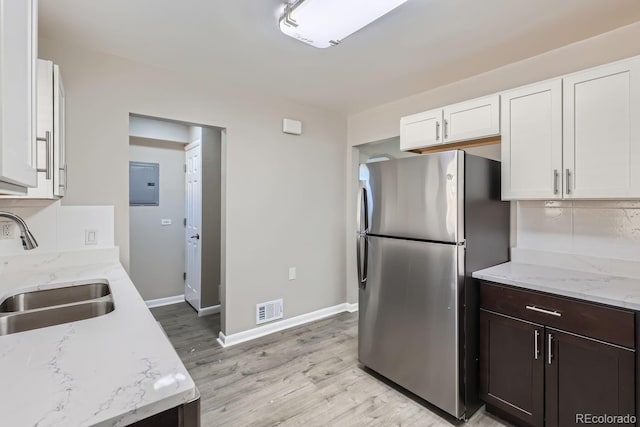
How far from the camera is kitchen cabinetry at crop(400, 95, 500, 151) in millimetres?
2135

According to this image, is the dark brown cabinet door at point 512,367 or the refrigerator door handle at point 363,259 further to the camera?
the refrigerator door handle at point 363,259

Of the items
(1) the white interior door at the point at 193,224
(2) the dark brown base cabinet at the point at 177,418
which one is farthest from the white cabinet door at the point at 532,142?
(1) the white interior door at the point at 193,224

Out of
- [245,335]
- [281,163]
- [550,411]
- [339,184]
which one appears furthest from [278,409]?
[339,184]

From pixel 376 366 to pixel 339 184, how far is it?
6.77ft

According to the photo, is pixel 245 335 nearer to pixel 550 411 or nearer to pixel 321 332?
pixel 321 332

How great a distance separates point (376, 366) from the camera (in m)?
2.36

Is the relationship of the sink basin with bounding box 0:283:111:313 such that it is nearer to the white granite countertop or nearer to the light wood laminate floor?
the white granite countertop

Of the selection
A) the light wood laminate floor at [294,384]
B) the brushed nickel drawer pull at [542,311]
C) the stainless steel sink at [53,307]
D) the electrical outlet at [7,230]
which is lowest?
the light wood laminate floor at [294,384]

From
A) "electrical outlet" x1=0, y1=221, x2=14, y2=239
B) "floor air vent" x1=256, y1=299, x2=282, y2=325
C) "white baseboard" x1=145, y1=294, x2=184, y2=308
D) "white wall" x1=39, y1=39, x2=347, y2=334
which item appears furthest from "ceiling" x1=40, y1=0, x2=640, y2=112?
"white baseboard" x1=145, y1=294, x2=184, y2=308

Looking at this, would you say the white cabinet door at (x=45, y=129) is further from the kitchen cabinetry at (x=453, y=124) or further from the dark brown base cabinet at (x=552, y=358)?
the dark brown base cabinet at (x=552, y=358)

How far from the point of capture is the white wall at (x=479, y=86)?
1922mm

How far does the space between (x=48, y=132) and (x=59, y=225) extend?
0.78 m

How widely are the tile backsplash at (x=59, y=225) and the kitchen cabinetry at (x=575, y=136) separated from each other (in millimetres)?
2842

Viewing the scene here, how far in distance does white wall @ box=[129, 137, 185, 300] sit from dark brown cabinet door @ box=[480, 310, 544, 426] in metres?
3.62
